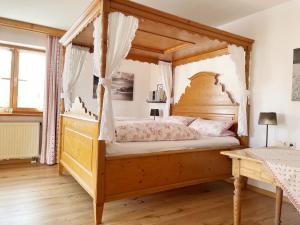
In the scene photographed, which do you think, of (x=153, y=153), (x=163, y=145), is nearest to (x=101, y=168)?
(x=153, y=153)

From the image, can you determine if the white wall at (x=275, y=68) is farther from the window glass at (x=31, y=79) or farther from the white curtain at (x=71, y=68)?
the window glass at (x=31, y=79)

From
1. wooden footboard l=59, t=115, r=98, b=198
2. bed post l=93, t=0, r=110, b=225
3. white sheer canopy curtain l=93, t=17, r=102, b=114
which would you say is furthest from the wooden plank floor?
white sheer canopy curtain l=93, t=17, r=102, b=114

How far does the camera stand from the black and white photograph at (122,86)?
17.4 ft

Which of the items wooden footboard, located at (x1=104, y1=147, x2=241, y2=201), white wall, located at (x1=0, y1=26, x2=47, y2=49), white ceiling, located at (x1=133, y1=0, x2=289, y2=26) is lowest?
wooden footboard, located at (x1=104, y1=147, x2=241, y2=201)

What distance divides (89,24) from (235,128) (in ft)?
8.14

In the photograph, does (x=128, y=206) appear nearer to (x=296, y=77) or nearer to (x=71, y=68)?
(x=71, y=68)

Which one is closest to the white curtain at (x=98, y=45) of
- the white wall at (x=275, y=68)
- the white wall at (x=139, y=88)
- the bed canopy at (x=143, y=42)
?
the bed canopy at (x=143, y=42)

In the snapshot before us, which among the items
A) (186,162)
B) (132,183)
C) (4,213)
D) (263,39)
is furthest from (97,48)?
(263,39)

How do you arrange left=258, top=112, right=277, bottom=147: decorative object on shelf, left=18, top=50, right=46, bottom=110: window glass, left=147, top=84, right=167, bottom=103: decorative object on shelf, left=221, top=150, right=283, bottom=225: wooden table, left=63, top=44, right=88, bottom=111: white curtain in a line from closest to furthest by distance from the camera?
left=221, top=150, right=283, bottom=225: wooden table, left=258, top=112, right=277, bottom=147: decorative object on shelf, left=63, top=44, right=88, bottom=111: white curtain, left=18, top=50, right=46, bottom=110: window glass, left=147, top=84, right=167, bottom=103: decorative object on shelf

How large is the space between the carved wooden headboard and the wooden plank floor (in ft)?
3.74

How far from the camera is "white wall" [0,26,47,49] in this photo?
13.6 ft

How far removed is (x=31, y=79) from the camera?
14.9ft

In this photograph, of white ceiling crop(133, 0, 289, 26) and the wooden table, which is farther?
white ceiling crop(133, 0, 289, 26)

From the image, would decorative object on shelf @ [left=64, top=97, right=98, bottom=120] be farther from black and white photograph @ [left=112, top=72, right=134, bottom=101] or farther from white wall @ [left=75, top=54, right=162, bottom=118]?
white wall @ [left=75, top=54, right=162, bottom=118]
